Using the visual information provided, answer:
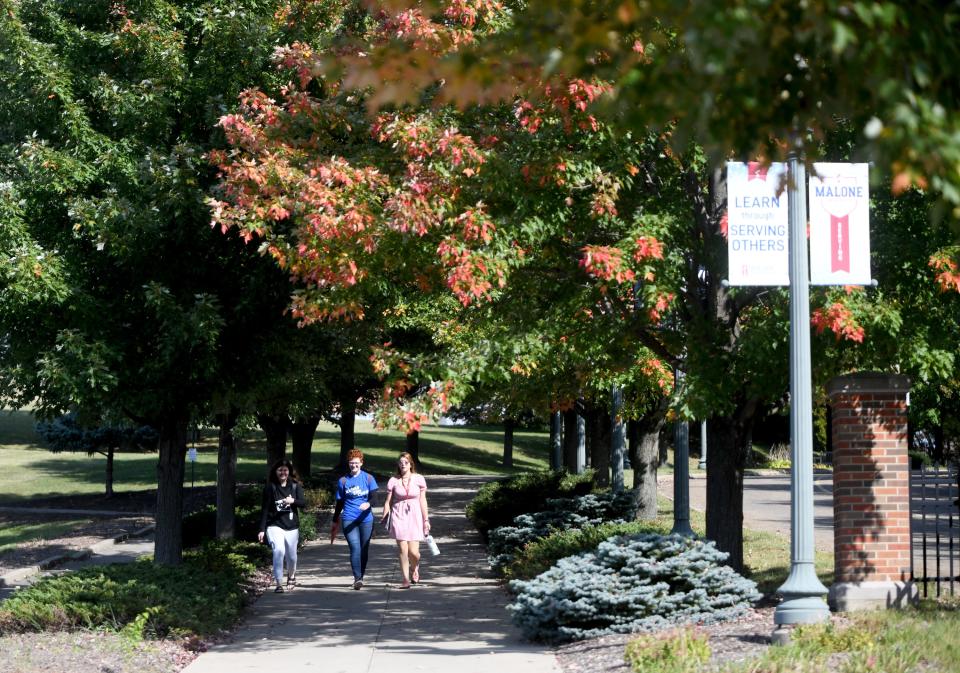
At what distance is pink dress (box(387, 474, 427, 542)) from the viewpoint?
49.2 ft

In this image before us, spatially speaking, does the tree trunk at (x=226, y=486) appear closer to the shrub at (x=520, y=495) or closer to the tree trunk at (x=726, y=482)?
the shrub at (x=520, y=495)

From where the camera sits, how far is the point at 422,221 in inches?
416

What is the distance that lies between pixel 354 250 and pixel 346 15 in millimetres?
4740

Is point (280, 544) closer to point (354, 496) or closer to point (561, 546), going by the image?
point (354, 496)

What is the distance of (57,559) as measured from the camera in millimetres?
19625

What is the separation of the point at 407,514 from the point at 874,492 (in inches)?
240

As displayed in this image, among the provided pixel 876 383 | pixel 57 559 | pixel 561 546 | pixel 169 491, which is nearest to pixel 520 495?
pixel 57 559

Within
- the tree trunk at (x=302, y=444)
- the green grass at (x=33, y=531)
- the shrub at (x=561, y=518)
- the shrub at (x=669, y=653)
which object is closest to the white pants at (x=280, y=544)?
the shrub at (x=561, y=518)

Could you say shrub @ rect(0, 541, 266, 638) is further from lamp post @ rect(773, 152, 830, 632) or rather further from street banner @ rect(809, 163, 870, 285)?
street banner @ rect(809, 163, 870, 285)

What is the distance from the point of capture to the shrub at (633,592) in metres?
10.5

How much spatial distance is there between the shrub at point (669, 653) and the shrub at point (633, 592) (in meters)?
1.40

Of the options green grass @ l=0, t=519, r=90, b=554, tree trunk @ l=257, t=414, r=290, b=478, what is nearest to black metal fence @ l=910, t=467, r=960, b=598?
tree trunk @ l=257, t=414, r=290, b=478

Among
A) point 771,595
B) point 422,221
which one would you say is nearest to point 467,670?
point 422,221

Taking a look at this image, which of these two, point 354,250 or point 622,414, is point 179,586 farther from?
point 622,414
